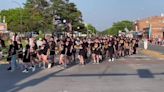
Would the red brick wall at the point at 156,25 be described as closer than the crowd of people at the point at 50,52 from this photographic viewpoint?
No

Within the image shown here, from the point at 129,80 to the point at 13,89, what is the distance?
486cm

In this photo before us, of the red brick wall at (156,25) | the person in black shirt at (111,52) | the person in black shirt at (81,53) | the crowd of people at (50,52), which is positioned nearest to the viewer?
the crowd of people at (50,52)

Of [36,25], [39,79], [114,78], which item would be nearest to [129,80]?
[114,78]

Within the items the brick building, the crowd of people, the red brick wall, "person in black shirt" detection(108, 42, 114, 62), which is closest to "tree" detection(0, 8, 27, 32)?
the brick building

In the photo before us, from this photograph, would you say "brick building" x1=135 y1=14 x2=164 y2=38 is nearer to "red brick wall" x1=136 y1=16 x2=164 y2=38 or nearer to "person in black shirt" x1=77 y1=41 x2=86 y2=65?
"red brick wall" x1=136 y1=16 x2=164 y2=38

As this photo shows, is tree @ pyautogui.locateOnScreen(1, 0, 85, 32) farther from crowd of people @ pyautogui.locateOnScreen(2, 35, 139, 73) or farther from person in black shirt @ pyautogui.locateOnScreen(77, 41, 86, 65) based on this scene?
person in black shirt @ pyautogui.locateOnScreen(77, 41, 86, 65)

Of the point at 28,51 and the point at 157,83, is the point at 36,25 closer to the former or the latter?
the point at 28,51

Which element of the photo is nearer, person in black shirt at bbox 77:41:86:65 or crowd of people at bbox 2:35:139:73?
crowd of people at bbox 2:35:139:73

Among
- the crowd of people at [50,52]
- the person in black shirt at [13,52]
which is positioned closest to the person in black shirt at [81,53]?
the crowd of people at [50,52]

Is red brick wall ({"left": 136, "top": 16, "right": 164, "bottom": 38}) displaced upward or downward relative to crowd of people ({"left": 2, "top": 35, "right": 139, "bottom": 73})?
upward

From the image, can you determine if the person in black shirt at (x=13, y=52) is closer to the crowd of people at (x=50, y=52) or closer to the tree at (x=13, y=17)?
the crowd of people at (x=50, y=52)

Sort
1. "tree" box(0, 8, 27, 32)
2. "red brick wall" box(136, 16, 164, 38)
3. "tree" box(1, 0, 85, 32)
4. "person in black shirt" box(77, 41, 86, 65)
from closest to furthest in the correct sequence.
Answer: "person in black shirt" box(77, 41, 86, 65) → "tree" box(1, 0, 85, 32) → "tree" box(0, 8, 27, 32) → "red brick wall" box(136, 16, 164, 38)

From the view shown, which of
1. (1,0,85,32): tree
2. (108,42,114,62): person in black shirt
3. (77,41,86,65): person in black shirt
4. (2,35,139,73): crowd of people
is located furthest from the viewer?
(1,0,85,32): tree

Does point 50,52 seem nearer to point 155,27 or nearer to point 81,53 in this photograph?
point 81,53
